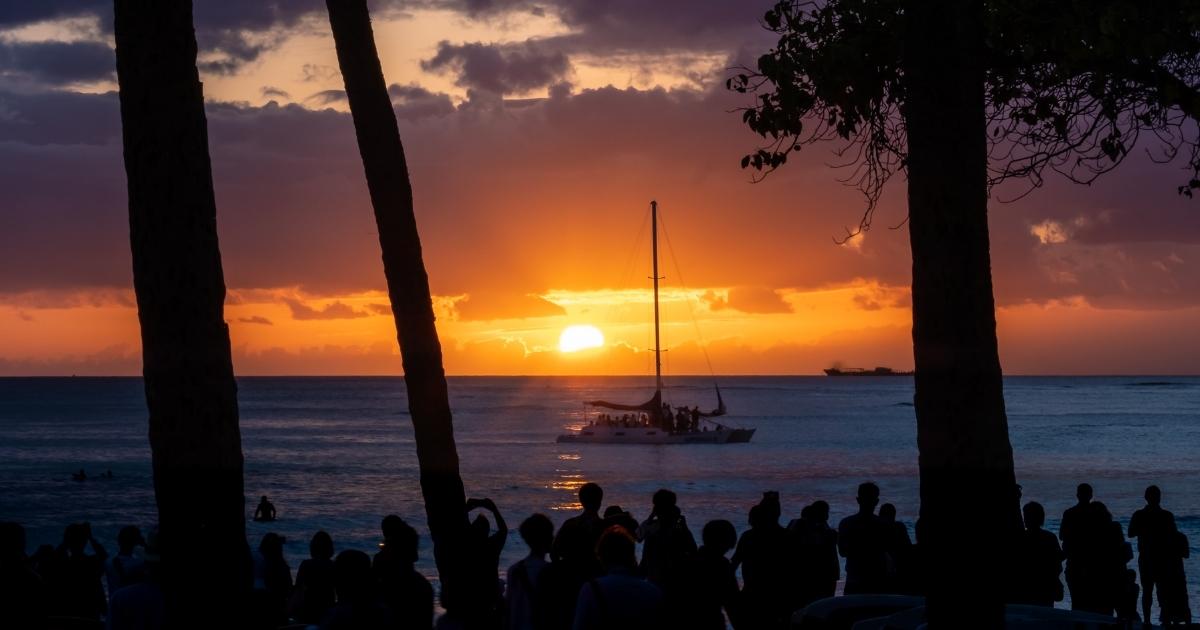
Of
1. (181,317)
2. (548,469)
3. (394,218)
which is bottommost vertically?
A: (548,469)

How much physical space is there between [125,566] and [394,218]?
3.98 m

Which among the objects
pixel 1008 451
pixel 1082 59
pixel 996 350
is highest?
pixel 1082 59

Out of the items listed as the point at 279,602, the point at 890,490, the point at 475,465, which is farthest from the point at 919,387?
the point at 475,465

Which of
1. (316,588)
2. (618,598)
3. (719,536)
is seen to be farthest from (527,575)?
(316,588)

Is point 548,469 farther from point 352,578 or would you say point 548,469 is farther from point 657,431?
point 352,578

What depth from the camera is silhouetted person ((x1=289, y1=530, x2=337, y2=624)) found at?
6.49 metres

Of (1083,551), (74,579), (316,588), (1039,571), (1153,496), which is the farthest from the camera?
(1153,496)

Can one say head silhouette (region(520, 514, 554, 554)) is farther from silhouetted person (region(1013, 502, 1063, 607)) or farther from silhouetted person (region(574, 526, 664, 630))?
silhouetted person (region(1013, 502, 1063, 607))

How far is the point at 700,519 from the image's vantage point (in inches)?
1812

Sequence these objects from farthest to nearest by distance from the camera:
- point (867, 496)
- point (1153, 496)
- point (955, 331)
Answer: point (1153, 496), point (867, 496), point (955, 331)

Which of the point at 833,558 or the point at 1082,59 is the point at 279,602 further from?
the point at 1082,59

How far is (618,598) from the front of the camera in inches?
260

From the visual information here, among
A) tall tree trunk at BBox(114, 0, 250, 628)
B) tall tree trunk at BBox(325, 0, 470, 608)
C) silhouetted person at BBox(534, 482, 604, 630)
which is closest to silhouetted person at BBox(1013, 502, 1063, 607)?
tall tree trunk at BBox(325, 0, 470, 608)

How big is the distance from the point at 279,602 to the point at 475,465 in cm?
6953
